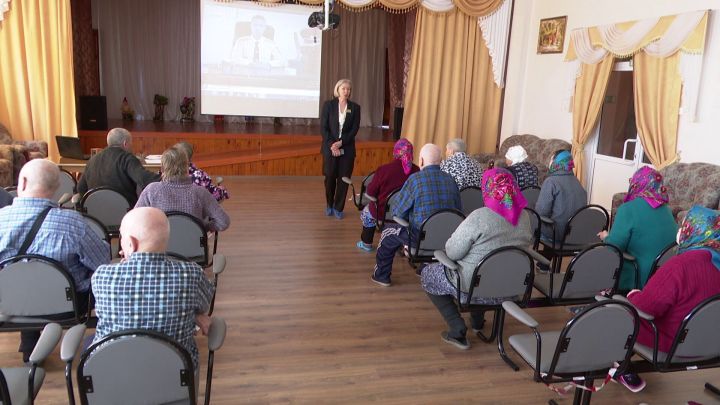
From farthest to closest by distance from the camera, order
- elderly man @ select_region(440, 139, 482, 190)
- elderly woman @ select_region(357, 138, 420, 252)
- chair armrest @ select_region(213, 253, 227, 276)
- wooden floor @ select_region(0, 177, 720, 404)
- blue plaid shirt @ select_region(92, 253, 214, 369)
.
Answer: elderly man @ select_region(440, 139, 482, 190) < elderly woman @ select_region(357, 138, 420, 252) < wooden floor @ select_region(0, 177, 720, 404) < chair armrest @ select_region(213, 253, 227, 276) < blue plaid shirt @ select_region(92, 253, 214, 369)

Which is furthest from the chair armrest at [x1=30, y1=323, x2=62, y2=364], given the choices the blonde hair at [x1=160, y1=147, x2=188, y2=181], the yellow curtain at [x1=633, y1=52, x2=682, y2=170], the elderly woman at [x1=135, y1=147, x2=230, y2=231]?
the yellow curtain at [x1=633, y1=52, x2=682, y2=170]

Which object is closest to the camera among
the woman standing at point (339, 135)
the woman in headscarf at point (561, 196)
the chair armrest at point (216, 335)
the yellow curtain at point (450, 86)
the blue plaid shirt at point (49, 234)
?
the chair armrest at point (216, 335)

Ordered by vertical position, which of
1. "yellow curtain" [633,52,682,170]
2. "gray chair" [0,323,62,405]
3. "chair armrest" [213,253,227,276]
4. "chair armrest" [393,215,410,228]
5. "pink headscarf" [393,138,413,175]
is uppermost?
"yellow curtain" [633,52,682,170]

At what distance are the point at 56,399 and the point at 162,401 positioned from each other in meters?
1.09

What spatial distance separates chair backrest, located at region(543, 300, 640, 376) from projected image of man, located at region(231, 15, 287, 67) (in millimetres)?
7414

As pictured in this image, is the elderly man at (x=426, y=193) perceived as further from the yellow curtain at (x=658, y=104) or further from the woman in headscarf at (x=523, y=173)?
the yellow curtain at (x=658, y=104)

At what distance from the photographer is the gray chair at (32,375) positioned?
6.12 feet

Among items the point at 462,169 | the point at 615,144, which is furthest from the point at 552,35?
the point at 462,169

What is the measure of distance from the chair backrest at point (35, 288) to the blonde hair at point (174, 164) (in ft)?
3.68

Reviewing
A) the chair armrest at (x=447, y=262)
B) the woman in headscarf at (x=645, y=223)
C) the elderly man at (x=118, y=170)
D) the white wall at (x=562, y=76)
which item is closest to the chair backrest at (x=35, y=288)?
the elderly man at (x=118, y=170)

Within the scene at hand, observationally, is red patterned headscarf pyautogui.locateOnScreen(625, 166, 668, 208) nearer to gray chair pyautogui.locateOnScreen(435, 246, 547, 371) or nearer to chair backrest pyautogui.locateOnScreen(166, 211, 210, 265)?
gray chair pyautogui.locateOnScreen(435, 246, 547, 371)

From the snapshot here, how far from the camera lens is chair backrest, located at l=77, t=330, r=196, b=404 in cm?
173

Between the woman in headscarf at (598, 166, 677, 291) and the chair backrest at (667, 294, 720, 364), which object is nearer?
the chair backrest at (667, 294, 720, 364)

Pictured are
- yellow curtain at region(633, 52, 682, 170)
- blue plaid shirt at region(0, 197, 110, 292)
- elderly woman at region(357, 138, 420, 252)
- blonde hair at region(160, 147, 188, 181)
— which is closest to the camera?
blue plaid shirt at region(0, 197, 110, 292)
